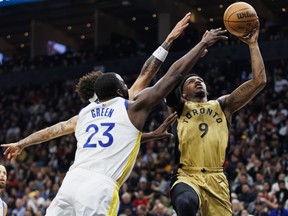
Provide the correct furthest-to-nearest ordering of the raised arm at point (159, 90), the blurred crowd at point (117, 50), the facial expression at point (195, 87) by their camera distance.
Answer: the blurred crowd at point (117, 50), the facial expression at point (195, 87), the raised arm at point (159, 90)

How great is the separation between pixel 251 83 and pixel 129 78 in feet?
70.3

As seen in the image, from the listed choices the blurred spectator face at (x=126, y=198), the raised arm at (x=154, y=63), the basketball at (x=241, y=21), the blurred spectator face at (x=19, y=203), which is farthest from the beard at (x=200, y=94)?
the blurred spectator face at (x=19, y=203)

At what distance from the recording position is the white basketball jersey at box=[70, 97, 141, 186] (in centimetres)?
656

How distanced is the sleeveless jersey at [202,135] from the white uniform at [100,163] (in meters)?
1.57

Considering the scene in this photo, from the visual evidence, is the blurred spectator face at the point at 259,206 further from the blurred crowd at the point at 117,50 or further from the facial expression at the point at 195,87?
the blurred crowd at the point at 117,50

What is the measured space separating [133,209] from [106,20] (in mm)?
18676

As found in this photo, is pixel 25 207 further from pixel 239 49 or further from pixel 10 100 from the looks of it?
pixel 10 100

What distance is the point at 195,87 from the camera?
27.6ft

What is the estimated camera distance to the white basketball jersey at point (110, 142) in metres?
6.56

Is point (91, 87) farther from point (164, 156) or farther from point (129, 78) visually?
point (129, 78)

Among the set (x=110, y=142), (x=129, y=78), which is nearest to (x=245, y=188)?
(x=110, y=142)

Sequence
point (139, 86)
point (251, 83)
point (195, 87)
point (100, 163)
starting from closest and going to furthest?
point (100, 163) → point (139, 86) → point (251, 83) → point (195, 87)

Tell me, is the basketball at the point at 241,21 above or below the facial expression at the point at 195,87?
above

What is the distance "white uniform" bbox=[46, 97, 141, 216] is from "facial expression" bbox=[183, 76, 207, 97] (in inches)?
72.6
